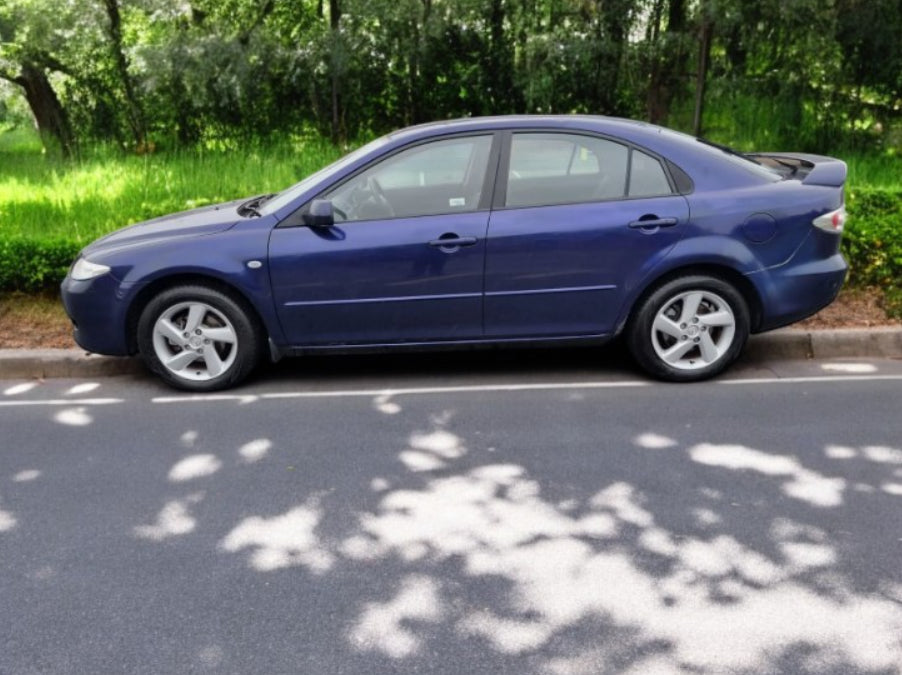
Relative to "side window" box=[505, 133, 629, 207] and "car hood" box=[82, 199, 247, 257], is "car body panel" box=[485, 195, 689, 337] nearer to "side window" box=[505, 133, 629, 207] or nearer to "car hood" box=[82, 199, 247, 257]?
"side window" box=[505, 133, 629, 207]

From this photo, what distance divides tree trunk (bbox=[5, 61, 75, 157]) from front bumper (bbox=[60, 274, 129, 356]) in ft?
28.6

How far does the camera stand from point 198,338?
582cm

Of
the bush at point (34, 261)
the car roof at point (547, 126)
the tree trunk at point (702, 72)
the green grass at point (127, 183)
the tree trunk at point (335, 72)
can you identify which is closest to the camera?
the car roof at point (547, 126)

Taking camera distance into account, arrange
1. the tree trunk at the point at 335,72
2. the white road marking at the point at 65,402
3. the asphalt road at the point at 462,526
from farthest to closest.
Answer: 1. the tree trunk at the point at 335,72
2. the white road marking at the point at 65,402
3. the asphalt road at the point at 462,526

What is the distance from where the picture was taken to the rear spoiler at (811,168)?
5730 mm

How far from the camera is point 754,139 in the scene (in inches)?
459

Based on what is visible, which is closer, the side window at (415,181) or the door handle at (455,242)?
the door handle at (455,242)

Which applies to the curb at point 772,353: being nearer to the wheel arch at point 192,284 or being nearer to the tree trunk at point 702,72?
the wheel arch at point 192,284

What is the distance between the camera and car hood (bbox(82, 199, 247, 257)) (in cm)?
579

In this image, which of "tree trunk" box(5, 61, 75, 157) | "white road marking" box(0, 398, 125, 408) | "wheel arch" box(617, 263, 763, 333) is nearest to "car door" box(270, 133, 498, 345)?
"wheel arch" box(617, 263, 763, 333)

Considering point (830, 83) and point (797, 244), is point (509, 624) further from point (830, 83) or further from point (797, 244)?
point (830, 83)

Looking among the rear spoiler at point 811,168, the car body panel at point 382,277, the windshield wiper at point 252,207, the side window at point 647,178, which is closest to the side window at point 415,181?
the car body panel at point 382,277

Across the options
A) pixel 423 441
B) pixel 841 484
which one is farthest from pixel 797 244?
pixel 423 441

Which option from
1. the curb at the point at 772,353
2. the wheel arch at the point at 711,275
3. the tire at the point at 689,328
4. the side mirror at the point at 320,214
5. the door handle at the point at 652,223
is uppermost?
the side mirror at the point at 320,214
